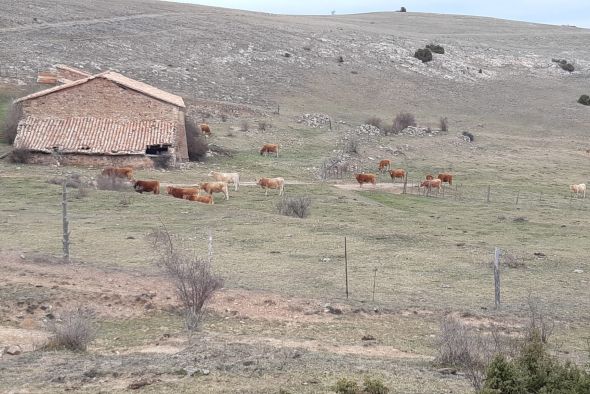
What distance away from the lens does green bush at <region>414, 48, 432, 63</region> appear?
77.9m

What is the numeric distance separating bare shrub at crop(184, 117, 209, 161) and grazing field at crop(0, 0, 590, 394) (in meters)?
0.81

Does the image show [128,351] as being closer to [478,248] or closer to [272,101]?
[478,248]

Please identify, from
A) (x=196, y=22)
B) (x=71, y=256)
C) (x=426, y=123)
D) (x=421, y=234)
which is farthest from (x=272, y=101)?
(x=71, y=256)

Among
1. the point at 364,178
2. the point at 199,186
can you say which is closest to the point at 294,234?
the point at 199,186

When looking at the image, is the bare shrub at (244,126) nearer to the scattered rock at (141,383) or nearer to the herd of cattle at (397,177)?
the herd of cattle at (397,177)

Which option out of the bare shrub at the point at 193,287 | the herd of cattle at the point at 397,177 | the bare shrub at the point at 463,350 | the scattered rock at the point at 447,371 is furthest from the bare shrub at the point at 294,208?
the scattered rock at the point at 447,371

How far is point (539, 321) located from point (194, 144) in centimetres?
2709

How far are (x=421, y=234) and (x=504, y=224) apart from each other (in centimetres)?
495

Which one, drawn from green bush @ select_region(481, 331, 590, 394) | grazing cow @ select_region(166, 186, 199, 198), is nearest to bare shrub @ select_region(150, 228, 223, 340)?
green bush @ select_region(481, 331, 590, 394)

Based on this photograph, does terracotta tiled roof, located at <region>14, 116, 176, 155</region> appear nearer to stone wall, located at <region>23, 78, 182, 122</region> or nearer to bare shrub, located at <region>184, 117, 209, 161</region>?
stone wall, located at <region>23, 78, 182, 122</region>

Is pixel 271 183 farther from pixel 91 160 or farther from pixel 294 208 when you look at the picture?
pixel 91 160

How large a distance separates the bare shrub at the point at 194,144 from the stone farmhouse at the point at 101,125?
642 mm

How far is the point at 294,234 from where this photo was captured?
23562mm

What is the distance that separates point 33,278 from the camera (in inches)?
672
